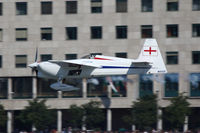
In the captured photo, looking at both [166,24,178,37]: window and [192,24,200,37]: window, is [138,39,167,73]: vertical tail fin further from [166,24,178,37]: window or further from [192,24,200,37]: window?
[192,24,200,37]: window

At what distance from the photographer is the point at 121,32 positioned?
1806 inches

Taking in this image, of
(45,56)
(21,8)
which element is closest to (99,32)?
(45,56)

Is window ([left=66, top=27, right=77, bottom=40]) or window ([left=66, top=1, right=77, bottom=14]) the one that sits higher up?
window ([left=66, top=1, right=77, bottom=14])

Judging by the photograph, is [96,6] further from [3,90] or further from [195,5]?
[3,90]

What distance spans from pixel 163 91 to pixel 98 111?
6511 mm

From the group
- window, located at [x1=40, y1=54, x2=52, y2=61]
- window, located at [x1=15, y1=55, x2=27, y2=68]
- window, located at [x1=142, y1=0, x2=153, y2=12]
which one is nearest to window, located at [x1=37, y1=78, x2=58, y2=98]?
window, located at [x1=15, y1=55, x2=27, y2=68]

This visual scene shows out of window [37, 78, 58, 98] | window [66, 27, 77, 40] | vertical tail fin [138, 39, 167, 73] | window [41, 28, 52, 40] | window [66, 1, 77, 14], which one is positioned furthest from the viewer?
window [37, 78, 58, 98]

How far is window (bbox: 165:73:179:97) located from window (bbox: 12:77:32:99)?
1359cm

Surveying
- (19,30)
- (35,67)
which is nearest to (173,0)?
(19,30)

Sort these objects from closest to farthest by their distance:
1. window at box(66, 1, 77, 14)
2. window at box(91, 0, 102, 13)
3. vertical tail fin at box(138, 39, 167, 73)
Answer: vertical tail fin at box(138, 39, 167, 73), window at box(91, 0, 102, 13), window at box(66, 1, 77, 14)

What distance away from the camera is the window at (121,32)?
45.8 metres

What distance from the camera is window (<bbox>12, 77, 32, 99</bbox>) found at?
1881 inches

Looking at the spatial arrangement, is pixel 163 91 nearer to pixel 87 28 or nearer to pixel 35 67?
pixel 87 28

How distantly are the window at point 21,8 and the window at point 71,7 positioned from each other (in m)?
4.18
